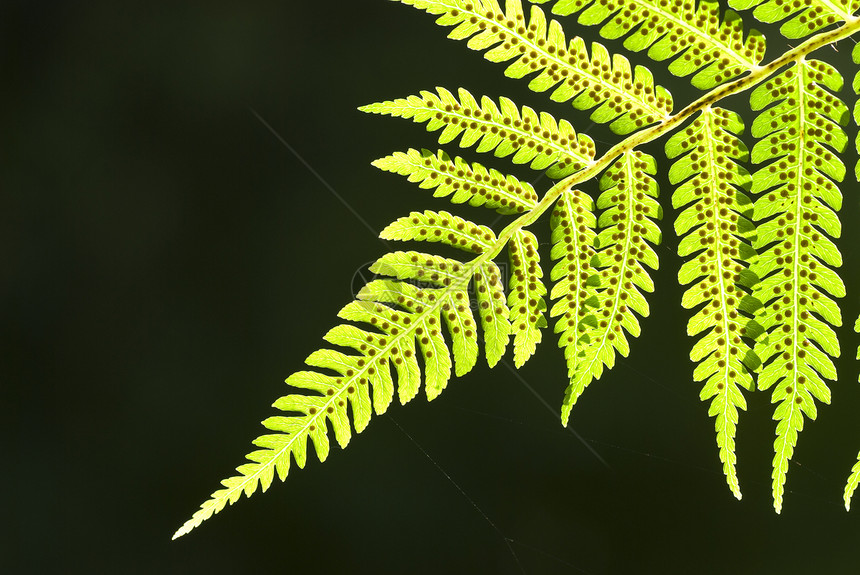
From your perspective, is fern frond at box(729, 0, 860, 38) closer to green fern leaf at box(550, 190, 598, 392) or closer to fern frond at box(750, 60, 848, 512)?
fern frond at box(750, 60, 848, 512)

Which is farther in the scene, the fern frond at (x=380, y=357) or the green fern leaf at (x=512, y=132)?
the green fern leaf at (x=512, y=132)

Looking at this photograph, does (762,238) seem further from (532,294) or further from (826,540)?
(826,540)

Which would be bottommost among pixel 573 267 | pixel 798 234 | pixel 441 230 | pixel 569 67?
pixel 798 234

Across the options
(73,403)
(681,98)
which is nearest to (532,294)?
(681,98)

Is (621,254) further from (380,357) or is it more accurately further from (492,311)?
(380,357)

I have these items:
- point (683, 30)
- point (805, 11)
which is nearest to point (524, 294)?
point (683, 30)

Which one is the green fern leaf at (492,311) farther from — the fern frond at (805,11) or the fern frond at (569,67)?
the fern frond at (805,11)

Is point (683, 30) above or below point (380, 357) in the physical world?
above

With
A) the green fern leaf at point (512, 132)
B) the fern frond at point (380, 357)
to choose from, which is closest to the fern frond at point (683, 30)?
the green fern leaf at point (512, 132)
